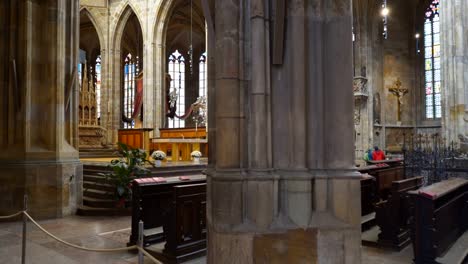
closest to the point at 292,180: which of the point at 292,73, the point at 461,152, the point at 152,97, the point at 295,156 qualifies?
the point at 295,156

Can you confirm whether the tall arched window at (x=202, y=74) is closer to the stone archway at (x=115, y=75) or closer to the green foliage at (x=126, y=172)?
the stone archway at (x=115, y=75)

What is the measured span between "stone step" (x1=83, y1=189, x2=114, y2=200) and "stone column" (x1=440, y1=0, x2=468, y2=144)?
12.8 m

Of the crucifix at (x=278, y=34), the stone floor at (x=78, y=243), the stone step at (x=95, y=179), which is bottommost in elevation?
the stone floor at (x=78, y=243)

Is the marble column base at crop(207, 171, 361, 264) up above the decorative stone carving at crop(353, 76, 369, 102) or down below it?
below

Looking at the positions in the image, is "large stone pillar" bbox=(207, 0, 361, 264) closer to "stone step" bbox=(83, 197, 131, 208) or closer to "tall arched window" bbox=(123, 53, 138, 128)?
→ "stone step" bbox=(83, 197, 131, 208)

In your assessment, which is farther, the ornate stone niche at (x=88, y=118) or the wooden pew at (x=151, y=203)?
the ornate stone niche at (x=88, y=118)

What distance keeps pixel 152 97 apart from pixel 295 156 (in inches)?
646

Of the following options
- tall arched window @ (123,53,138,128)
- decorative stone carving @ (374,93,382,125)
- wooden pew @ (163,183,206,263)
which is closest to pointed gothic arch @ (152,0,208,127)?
tall arched window @ (123,53,138,128)

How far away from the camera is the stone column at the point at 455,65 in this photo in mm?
13797

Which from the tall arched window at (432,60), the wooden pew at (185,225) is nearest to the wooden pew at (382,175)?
the wooden pew at (185,225)

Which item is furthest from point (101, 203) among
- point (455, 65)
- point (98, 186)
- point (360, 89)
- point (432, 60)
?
point (432, 60)

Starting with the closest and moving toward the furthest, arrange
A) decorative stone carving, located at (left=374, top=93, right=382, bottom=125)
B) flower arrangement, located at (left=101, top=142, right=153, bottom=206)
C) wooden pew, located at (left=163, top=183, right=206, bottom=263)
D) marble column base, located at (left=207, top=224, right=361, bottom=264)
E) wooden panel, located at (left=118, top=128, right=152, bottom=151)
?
marble column base, located at (left=207, top=224, right=361, bottom=264), wooden pew, located at (left=163, top=183, right=206, bottom=263), flower arrangement, located at (left=101, top=142, right=153, bottom=206), wooden panel, located at (left=118, top=128, right=152, bottom=151), decorative stone carving, located at (left=374, top=93, right=382, bottom=125)

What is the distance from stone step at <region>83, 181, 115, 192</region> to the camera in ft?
26.8

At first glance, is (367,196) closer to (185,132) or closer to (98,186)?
(98,186)
